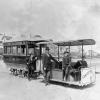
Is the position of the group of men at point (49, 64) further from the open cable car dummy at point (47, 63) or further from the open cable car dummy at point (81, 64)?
the open cable car dummy at point (81, 64)

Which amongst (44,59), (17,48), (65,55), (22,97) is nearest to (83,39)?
(65,55)

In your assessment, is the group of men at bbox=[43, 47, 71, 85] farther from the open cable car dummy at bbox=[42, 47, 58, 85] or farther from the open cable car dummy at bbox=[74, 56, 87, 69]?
the open cable car dummy at bbox=[74, 56, 87, 69]

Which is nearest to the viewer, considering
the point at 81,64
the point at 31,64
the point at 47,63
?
the point at 47,63

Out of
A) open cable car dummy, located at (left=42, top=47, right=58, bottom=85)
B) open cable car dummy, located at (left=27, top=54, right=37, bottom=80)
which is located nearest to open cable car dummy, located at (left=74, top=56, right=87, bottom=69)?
open cable car dummy, located at (left=42, top=47, right=58, bottom=85)

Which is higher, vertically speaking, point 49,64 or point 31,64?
point 49,64

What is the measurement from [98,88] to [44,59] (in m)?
3.06

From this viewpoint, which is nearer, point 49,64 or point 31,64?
point 49,64

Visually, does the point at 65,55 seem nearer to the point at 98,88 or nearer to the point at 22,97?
the point at 98,88

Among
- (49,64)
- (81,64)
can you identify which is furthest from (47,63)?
(81,64)

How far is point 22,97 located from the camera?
8172mm

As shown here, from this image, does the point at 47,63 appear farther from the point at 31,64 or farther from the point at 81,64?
the point at 31,64

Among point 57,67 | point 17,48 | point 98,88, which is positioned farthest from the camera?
point 17,48

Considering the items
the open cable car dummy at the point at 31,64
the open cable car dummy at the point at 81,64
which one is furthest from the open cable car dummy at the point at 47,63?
the open cable car dummy at the point at 31,64

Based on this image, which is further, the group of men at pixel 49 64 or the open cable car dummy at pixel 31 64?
the open cable car dummy at pixel 31 64
